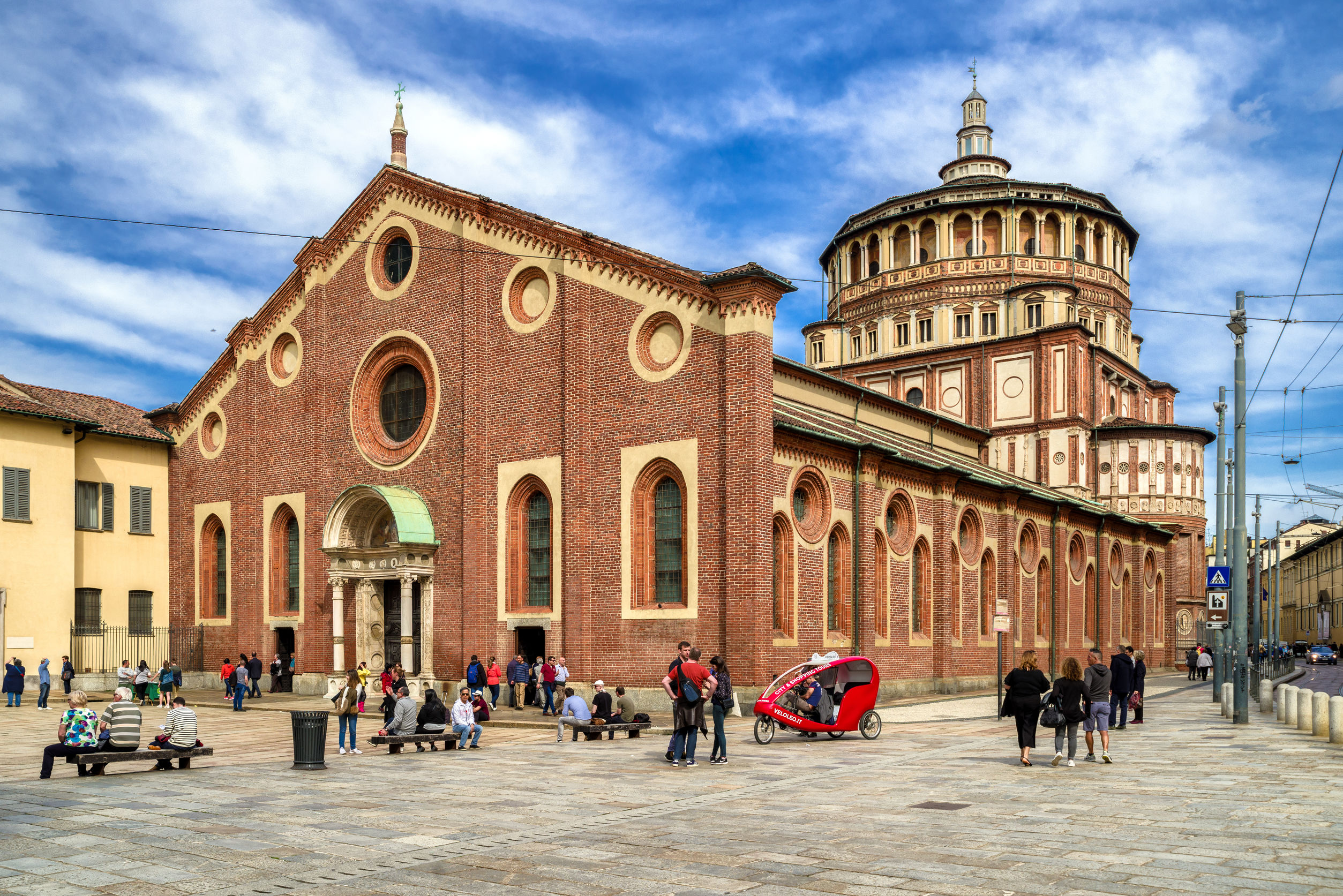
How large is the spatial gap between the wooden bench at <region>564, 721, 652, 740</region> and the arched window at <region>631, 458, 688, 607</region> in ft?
15.5

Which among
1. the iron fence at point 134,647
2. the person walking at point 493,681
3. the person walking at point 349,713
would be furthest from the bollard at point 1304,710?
the iron fence at point 134,647

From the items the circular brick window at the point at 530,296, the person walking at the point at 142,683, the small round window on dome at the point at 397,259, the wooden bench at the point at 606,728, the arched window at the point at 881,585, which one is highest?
the small round window on dome at the point at 397,259

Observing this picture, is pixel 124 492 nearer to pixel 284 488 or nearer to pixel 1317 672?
pixel 284 488

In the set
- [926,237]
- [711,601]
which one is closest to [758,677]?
[711,601]

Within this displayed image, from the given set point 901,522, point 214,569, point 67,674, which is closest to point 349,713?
point 901,522

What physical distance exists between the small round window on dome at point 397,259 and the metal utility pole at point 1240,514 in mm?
22063

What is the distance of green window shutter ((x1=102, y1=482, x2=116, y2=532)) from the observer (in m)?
37.4

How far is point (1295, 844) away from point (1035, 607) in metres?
31.6

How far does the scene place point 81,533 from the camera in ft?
120

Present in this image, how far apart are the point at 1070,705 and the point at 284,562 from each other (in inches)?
1042

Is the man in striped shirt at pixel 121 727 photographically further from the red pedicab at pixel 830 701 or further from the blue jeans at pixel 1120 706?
the blue jeans at pixel 1120 706

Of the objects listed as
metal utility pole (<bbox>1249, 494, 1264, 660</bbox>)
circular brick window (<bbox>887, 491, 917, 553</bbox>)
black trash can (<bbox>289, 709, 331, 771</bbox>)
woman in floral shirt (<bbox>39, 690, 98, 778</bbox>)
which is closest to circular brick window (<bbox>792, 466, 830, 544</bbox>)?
circular brick window (<bbox>887, 491, 917, 553</bbox>)

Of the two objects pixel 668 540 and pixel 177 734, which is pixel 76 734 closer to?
pixel 177 734

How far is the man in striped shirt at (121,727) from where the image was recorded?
16203 mm
